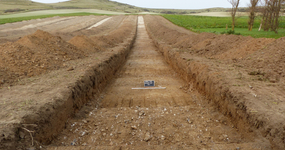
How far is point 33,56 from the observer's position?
7.73 m

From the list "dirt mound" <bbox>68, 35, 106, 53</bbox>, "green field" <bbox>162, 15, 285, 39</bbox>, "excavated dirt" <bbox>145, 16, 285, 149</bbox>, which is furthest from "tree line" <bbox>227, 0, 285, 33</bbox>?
"dirt mound" <bbox>68, 35, 106, 53</bbox>

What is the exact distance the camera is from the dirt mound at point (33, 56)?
21.3ft

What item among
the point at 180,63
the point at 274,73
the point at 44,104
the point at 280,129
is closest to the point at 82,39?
the point at 180,63

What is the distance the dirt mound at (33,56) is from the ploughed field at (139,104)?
33 millimetres

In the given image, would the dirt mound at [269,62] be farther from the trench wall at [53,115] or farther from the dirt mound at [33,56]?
the dirt mound at [33,56]

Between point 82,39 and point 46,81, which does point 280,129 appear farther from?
point 82,39

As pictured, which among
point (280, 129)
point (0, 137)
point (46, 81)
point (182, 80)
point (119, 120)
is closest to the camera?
point (0, 137)

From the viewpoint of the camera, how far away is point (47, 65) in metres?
7.51

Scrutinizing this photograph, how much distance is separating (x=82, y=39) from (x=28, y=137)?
9.89m

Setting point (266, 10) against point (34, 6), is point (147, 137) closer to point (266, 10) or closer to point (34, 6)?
point (266, 10)

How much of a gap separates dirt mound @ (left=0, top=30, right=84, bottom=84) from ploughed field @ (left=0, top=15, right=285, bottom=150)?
3 cm

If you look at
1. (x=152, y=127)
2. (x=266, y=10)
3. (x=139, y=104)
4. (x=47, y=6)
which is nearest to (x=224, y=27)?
(x=266, y=10)

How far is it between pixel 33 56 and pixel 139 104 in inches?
201

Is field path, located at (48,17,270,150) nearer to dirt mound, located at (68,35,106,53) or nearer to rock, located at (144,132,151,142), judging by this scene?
rock, located at (144,132,151,142)
